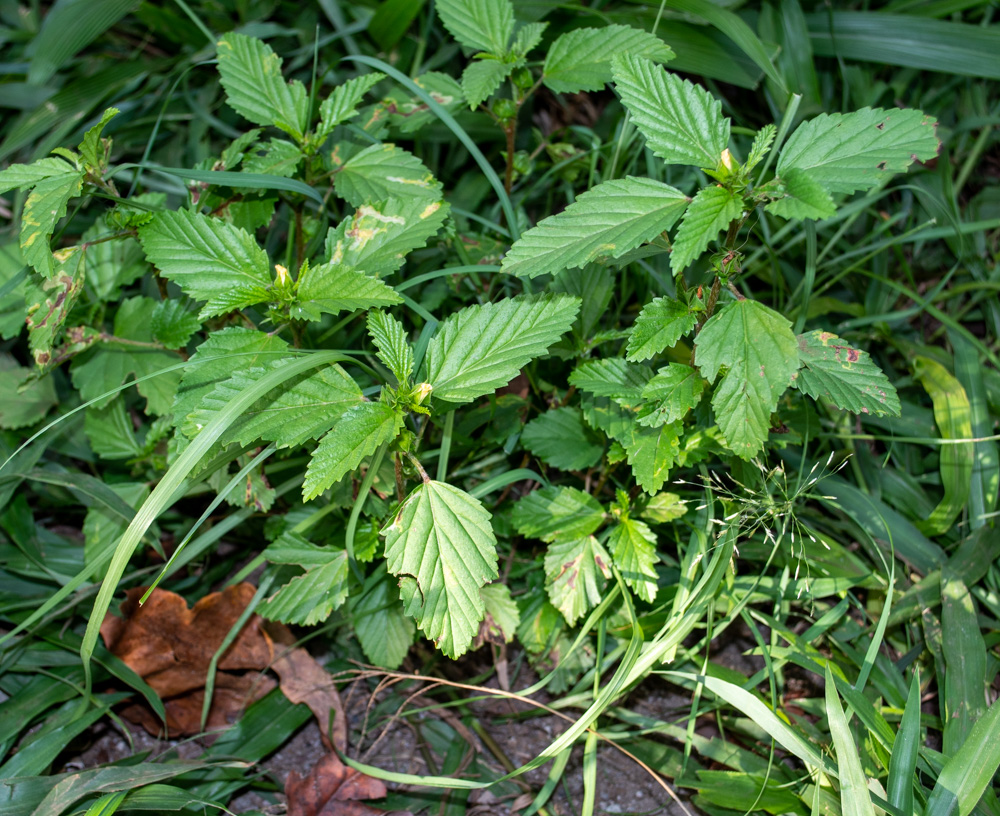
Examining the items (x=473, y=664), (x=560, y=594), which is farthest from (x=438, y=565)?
(x=473, y=664)

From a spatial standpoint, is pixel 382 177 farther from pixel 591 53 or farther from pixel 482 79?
pixel 591 53

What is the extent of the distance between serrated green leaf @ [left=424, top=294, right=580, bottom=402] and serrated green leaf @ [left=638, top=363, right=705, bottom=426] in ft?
0.59

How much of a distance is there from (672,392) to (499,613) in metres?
0.60

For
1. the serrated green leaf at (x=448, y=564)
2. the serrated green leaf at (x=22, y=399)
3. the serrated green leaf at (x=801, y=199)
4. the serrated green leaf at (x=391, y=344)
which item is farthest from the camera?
the serrated green leaf at (x=22, y=399)

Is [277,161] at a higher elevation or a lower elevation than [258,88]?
lower

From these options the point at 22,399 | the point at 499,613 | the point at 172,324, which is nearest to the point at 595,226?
the point at 499,613

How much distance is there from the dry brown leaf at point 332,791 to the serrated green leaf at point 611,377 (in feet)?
2.99

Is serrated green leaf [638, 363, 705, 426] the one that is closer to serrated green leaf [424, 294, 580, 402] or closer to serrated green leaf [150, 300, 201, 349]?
serrated green leaf [424, 294, 580, 402]

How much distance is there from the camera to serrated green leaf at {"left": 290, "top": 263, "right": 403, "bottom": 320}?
4.25 ft

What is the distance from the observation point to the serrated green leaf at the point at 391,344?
1.29m

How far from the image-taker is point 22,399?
1.82 meters

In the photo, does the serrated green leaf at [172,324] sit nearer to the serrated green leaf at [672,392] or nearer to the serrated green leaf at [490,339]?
the serrated green leaf at [490,339]

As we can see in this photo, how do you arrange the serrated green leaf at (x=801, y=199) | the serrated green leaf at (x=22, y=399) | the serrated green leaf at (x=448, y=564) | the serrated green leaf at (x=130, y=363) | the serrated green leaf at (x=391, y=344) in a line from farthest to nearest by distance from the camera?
the serrated green leaf at (x=22, y=399), the serrated green leaf at (x=130, y=363), the serrated green leaf at (x=391, y=344), the serrated green leaf at (x=448, y=564), the serrated green leaf at (x=801, y=199)

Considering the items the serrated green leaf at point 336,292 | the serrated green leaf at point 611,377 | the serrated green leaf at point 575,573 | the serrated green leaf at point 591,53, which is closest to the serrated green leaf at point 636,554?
the serrated green leaf at point 575,573
